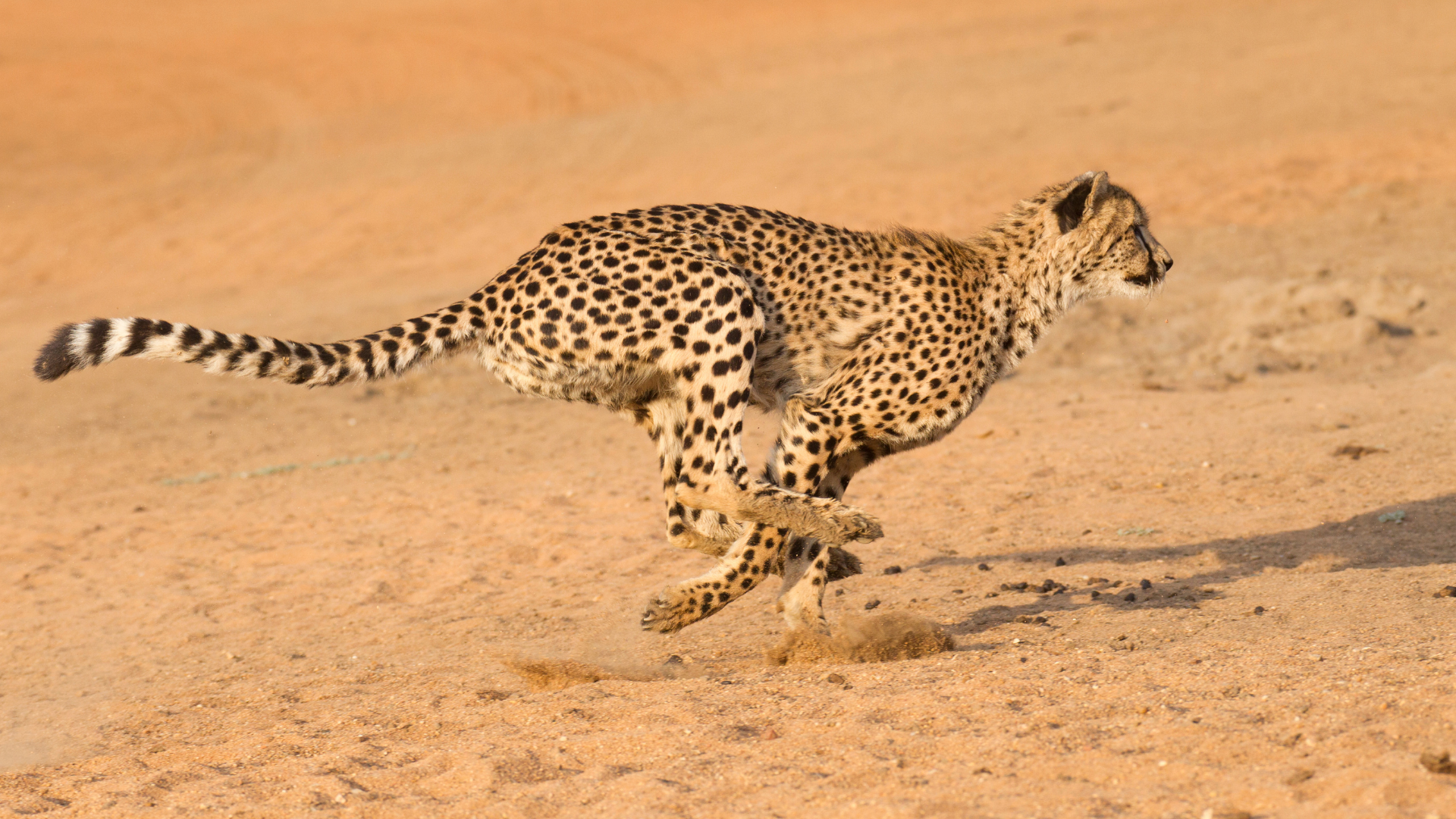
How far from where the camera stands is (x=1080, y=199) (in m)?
6.30

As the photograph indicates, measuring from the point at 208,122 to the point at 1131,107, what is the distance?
15.4 m

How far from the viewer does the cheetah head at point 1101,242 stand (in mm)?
6336

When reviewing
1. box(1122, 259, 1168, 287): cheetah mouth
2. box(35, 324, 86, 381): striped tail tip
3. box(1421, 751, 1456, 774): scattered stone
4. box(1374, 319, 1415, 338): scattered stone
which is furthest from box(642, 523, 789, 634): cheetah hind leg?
box(1374, 319, 1415, 338): scattered stone

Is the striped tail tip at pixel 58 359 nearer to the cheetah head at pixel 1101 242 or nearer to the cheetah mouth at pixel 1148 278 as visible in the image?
the cheetah head at pixel 1101 242

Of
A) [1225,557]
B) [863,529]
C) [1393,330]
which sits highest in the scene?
[1393,330]

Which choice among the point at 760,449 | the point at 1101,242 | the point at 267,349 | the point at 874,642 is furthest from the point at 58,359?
the point at 760,449

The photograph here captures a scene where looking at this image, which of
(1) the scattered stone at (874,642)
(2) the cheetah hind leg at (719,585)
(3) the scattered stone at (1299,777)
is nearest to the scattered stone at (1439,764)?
(3) the scattered stone at (1299,777)

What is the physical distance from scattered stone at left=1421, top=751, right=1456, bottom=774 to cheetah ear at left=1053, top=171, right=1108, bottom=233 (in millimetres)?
3021

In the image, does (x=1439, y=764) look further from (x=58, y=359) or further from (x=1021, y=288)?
(x=58, y=359)

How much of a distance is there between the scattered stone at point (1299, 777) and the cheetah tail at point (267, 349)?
10.9 ft

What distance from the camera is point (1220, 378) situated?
10492 millimetres

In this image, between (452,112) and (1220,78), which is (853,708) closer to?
(1220,78)

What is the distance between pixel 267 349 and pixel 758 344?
73.3 inches

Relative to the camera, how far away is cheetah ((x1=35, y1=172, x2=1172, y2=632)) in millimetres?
5555
